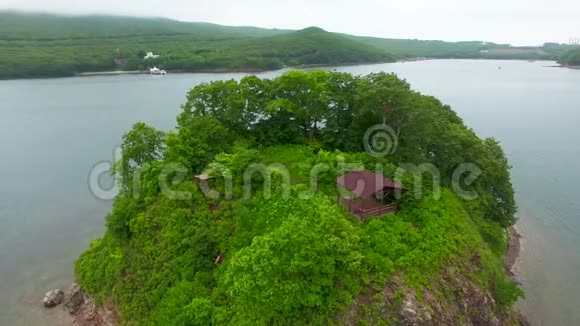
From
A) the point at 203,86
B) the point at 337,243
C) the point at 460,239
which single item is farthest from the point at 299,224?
the point at 203,86

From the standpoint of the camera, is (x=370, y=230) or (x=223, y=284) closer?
(x=223, y=284)

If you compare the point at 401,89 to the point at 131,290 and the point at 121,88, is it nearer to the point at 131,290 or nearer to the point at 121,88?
the point at 131,290

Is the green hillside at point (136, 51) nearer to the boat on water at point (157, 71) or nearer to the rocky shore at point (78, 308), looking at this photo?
the boat on water at point (157, 71)

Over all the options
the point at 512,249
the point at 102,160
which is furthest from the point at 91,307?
the point at 102,160

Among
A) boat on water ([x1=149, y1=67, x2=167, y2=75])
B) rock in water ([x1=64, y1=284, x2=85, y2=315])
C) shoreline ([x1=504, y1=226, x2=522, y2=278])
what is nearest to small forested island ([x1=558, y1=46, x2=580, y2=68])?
boat on water ([x1=149, y1=67, x2=167, y2=75])

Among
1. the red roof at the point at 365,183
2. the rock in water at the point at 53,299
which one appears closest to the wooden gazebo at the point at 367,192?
the red roof at the point at 365,183

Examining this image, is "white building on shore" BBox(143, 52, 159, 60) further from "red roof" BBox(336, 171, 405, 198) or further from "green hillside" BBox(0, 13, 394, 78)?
"red roof" BBox(336, 171, 405, 198)
